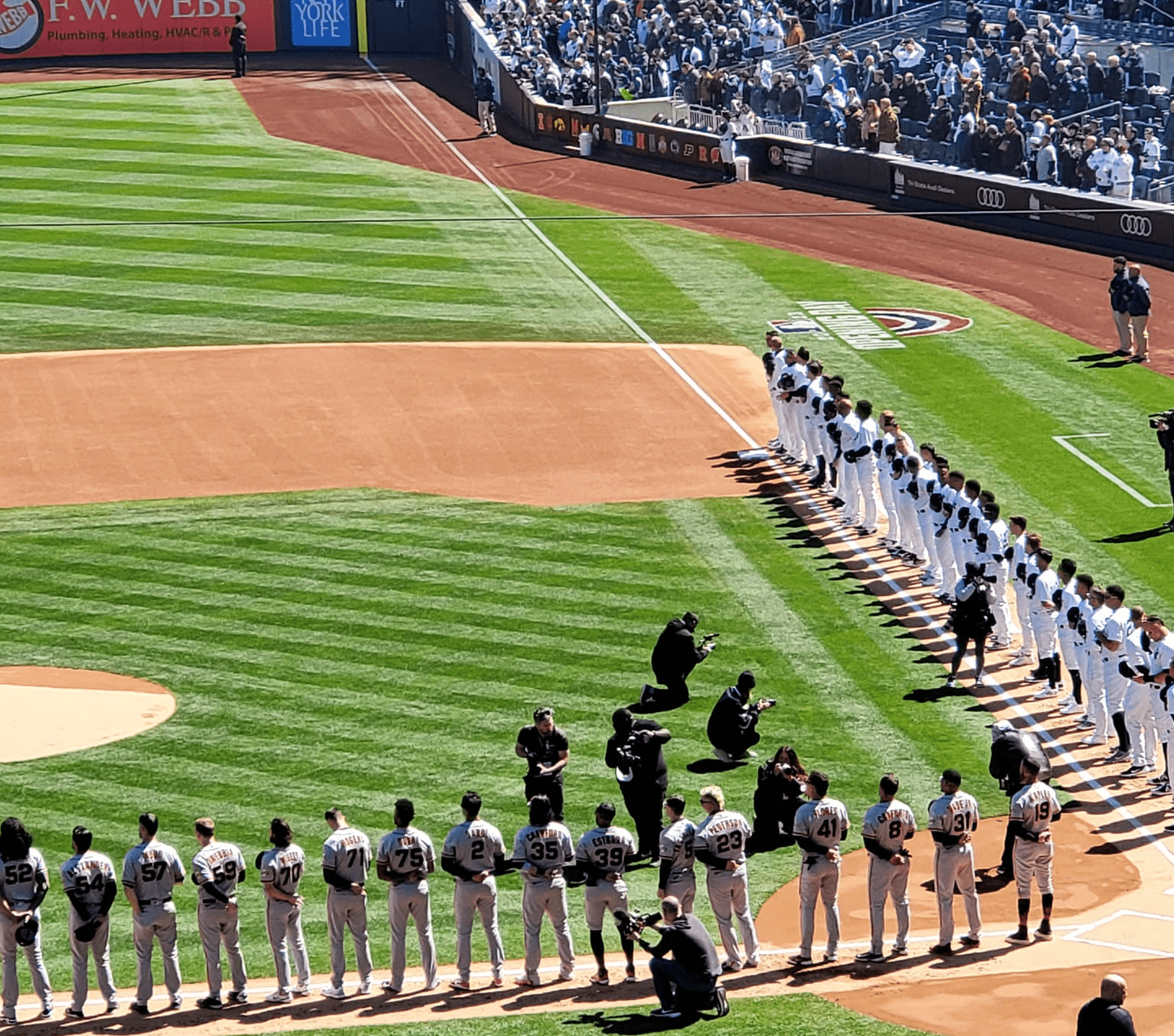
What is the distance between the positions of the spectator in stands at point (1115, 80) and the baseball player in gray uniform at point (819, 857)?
29.9m

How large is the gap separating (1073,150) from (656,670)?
21.8 m

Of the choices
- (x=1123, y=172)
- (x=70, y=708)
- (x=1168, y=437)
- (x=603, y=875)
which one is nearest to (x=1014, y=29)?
(x=1123, y=172)

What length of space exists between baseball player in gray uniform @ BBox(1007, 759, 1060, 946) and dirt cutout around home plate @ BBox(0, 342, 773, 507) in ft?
39.3

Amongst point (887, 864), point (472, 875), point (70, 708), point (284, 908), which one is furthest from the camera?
point (70, 708)

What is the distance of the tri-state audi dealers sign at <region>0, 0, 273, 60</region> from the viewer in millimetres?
56406

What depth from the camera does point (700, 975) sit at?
42.6ft

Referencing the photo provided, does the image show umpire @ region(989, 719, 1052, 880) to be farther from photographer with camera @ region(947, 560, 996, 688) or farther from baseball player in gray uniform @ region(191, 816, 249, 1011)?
baseball player in gray uniform @ region(191, 816, 249, 1011)

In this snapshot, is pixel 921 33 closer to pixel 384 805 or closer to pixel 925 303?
pixel 925 303

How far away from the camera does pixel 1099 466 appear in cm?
2702

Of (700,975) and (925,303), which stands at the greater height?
(925,303)

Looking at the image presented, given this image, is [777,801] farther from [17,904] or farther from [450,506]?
[450,506]

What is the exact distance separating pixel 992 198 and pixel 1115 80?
12.8ft

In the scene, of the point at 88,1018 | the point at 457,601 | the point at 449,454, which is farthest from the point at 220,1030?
the point at 449,454

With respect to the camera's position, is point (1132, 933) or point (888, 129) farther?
point (888, 129)
